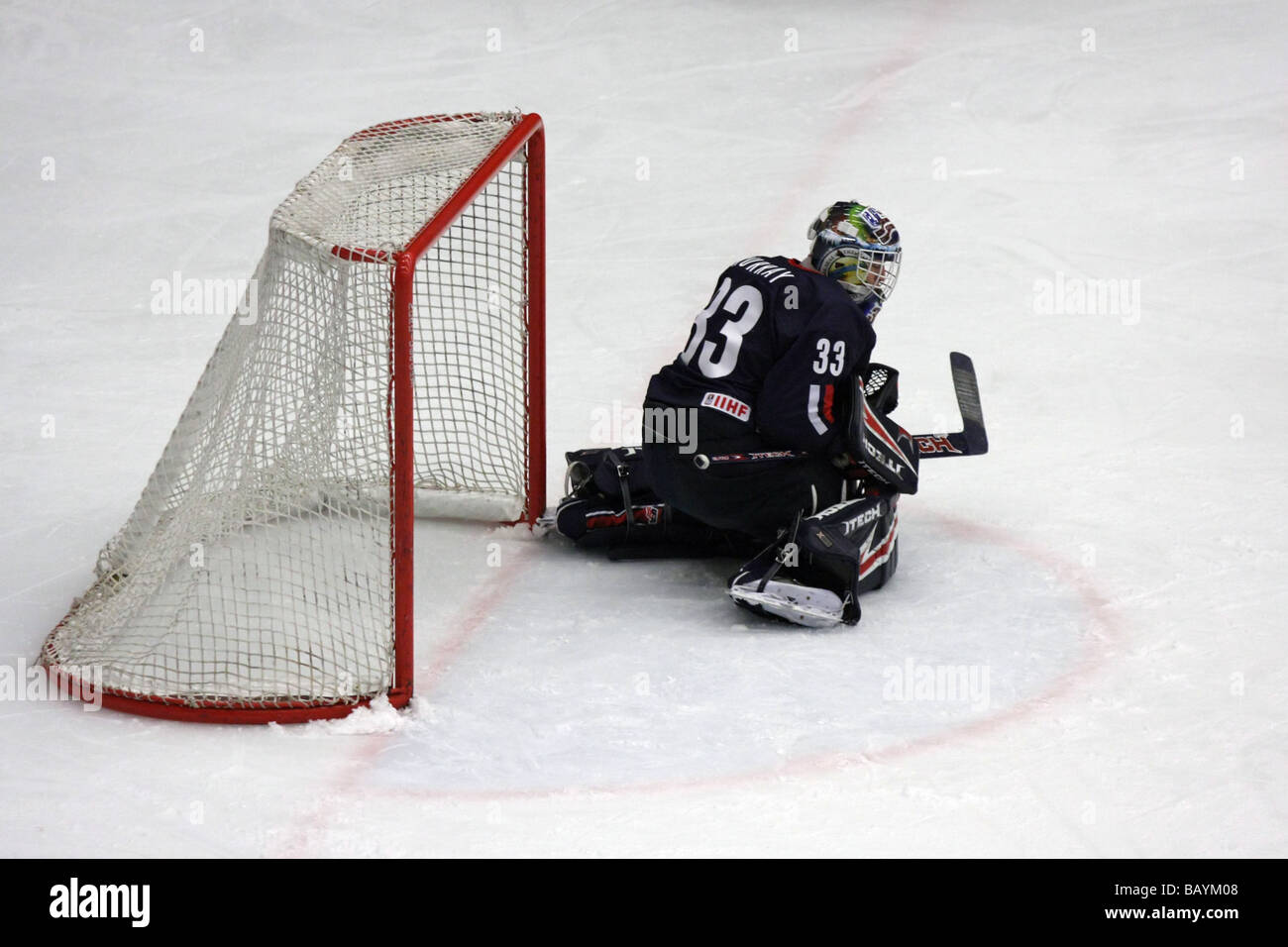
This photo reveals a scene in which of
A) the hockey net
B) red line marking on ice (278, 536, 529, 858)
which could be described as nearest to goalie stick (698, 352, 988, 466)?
red line marking on ice (278, 536, 529, 858)

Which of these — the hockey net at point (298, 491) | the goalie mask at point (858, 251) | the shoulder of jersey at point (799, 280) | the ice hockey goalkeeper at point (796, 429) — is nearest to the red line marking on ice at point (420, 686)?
the hockey net at point (298, 491)

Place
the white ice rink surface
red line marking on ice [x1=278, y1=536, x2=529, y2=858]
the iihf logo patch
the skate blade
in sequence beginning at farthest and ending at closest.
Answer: the iihf logo patch → the skate blade → the white ice rink surface → red line marking on ice [x1=278, y1=536, x2=529, y2=858]

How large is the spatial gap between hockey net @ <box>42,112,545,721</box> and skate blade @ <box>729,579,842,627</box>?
830 mm

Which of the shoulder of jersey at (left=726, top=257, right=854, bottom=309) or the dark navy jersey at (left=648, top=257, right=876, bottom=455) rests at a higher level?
the shoulder of jersey at (left=726, top=257, right=854, bottom=309)

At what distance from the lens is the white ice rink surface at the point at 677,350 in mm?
3055

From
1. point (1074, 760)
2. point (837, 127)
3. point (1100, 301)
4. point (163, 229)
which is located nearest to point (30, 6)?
point (163, 229)

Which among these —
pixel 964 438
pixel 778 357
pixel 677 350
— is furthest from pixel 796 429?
pixel 677 350

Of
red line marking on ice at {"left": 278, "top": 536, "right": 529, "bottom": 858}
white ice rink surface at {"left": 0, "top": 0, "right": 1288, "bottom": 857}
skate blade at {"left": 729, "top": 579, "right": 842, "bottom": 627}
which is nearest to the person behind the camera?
red line marking on ice at {"left": 278, "top": 536, "right": 529, "bottom": 858}

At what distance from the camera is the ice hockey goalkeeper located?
12.4ft

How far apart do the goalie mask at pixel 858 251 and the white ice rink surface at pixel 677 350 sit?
757 mm

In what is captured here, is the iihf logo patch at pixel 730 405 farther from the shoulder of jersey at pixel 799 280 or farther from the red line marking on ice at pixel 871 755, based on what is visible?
the red line marking on ice at pixel 871 755

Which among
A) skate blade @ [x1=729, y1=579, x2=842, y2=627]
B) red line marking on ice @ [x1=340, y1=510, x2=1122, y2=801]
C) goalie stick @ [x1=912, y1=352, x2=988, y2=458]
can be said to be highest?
goalie stick @ [x1=912, y1=352, x2=988, y2=458]

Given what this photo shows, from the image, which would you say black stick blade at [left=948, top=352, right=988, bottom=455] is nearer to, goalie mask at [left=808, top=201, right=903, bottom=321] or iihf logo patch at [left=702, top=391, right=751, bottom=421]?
goalie mask at [left=808, top=201, right=903, bottom=321]

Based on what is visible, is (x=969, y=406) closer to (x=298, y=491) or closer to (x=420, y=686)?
(x=420, y=686)
